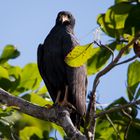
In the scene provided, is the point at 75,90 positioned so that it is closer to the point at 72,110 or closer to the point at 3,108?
the point at 72,110

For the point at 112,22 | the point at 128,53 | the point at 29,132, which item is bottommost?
the point at 29,132

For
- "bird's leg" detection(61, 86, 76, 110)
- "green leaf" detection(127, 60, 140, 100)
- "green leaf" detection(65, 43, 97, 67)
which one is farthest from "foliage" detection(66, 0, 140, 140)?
"green leaf" detection(65, 43, 97, 67)

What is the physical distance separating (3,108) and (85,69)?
3.86 feet

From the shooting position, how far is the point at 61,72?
189 inches

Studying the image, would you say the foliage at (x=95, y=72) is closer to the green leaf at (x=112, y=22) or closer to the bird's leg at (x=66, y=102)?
the green leaf at (x=112, y=22)

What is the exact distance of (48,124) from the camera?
4645 millimetres

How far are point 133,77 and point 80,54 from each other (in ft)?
3.14

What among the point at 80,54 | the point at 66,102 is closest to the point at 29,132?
the point at 66,102

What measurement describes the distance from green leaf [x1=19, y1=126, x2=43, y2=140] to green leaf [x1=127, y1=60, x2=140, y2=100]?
929 mm

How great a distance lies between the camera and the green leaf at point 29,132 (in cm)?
437

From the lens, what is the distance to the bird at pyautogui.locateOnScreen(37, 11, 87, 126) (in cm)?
466

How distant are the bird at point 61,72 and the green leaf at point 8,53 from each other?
33 cm

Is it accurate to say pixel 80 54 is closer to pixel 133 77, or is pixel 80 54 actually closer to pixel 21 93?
pixel 133 77

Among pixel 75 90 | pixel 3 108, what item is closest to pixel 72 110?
pixel 75 90
